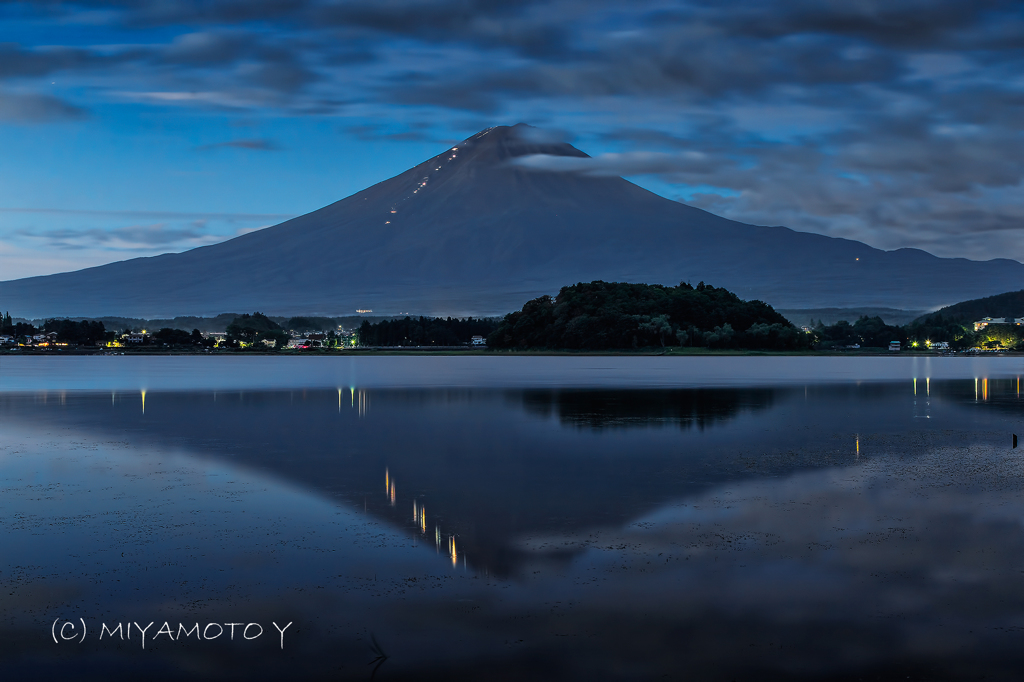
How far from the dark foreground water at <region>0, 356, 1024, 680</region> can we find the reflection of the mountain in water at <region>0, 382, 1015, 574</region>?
13 centimetres

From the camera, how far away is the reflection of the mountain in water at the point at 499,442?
16.4 meters

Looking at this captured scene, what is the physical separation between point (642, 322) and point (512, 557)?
160m

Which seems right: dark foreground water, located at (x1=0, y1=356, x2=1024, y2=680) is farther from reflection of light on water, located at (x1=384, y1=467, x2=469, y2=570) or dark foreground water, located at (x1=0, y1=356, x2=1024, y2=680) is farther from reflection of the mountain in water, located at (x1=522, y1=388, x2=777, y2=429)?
reflection of the mountain in water, located at (x1=522, y1=388, x2=777, y2=429)

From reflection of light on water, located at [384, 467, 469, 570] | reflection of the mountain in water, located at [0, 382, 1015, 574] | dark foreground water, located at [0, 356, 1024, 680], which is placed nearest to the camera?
dark foreground water, located at [0, 356, 1024, 680]

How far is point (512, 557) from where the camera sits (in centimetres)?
1280

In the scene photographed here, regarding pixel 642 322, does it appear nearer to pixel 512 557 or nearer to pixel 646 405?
pixel 646 405

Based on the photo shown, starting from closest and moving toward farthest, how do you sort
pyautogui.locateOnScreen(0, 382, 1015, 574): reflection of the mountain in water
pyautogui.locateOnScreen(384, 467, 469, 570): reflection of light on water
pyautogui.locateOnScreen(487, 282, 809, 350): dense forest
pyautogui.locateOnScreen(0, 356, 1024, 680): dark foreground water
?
pyautogui.locateOnScreen(0, 356, 1024, 680): dark foreground water → pyautogui.locateOnScreen(384, 467, 469, 570): reflection of light on water → pyautogui.locateOnScreen(0, 382, 1015, 574): reflection of the mountain in water → pyautogui.locateOnScreen(487, 282, 809, 350): dense forest

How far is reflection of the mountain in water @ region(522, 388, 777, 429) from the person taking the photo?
3388cm

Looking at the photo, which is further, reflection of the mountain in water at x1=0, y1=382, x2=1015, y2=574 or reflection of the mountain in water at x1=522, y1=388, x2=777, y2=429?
reflection of the mountain in water at x1=522, y1=388, x2=777, y2=429

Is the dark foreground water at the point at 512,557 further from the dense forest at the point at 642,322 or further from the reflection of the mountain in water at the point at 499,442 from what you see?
the dense forest at the point at 642,322

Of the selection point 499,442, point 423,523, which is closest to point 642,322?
point 499,442

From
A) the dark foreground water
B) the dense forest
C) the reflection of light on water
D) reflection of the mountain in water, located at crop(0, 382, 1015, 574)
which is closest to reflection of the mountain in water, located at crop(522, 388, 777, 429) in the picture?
reflection of the mountain in water, located at crop(0, 382, 1015, 574)

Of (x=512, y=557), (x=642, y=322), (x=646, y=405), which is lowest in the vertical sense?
(x=512, y=557)

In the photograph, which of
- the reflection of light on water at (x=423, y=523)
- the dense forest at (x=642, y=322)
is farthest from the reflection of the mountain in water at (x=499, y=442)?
the dense forest at (x=642, y=322)
